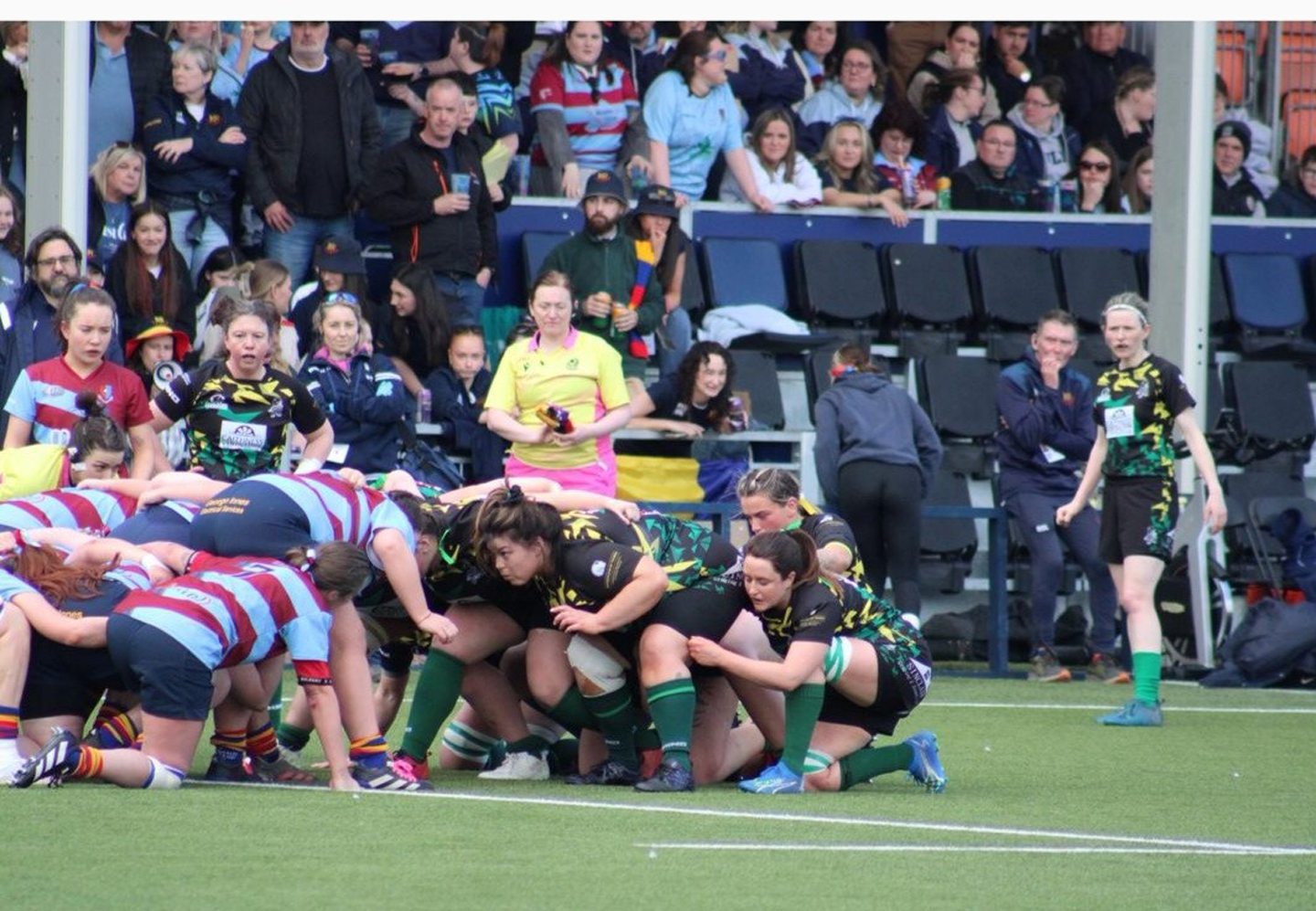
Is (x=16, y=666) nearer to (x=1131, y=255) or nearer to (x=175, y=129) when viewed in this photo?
(x=175, y=129)

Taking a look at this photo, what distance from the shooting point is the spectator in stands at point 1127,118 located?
49.0ft

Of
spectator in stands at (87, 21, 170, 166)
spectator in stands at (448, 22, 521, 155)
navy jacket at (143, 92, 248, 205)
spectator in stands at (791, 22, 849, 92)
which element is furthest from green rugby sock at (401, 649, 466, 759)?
spectator in stands at (791, 22, 849, 92)

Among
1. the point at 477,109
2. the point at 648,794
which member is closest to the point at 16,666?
the point at 648,794

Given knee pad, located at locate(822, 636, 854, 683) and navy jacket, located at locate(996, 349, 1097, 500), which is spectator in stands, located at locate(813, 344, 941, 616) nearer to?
navy jacket, located at locate(996, 349, 1097, 500)

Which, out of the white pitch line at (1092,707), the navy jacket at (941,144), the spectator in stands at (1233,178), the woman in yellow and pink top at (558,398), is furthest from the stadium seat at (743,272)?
the white pitch line at (1092,707)

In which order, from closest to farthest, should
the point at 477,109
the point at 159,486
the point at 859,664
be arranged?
the point at 859,664, the point at 159,486, the point at 477,109

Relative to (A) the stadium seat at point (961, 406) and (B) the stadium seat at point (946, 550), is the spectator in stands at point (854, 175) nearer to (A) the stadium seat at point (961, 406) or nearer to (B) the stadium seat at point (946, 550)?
(A) the stadium seat at point (961, 406)

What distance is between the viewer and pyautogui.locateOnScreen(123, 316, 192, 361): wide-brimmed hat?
32.3 ft

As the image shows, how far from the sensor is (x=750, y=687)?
6812 mm

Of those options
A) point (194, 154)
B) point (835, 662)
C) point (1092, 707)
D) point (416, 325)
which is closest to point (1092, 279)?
point (1092, 707)

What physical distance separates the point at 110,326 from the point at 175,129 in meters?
3.20

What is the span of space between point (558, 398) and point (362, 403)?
3.45 ft

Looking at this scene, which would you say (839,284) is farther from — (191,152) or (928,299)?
(191,152)

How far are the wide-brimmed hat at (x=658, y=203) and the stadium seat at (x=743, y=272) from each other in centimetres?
132
